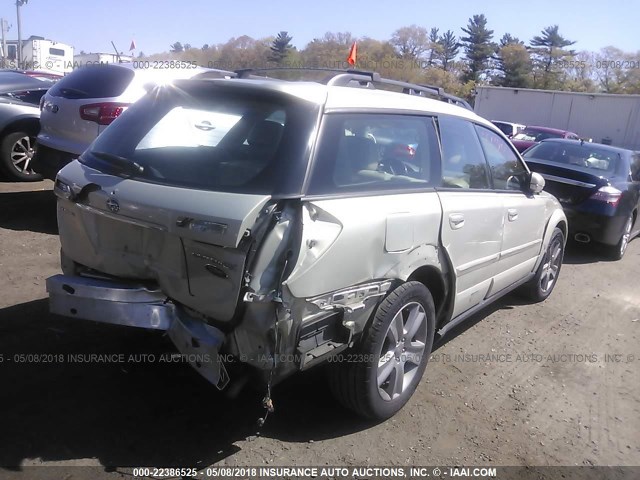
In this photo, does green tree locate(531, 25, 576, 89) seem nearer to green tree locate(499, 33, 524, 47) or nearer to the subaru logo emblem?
green tree locate(499, 33, 524, 47)

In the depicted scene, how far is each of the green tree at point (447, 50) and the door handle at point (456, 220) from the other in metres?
73.1

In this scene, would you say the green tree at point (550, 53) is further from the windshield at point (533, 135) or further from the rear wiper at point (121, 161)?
the rear wiper at point (121, 161)

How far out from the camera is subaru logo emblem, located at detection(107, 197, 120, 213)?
2.75m

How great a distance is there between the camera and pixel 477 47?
6931 centimetres

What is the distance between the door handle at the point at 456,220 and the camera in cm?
Answer: 339

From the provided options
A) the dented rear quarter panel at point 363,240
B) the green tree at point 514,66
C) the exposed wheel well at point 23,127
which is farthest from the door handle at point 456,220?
the green tree at point 514,66

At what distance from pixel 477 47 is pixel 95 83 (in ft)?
231

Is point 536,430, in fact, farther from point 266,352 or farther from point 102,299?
point 102,299

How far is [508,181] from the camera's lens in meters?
4.43

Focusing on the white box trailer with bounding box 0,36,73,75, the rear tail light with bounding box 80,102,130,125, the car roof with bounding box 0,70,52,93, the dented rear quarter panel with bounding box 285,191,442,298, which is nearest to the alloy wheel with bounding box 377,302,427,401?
the dented rear quarter panel with bounding box 285,191,442,298

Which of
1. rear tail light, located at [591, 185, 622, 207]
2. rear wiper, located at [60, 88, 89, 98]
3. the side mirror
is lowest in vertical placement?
rear tail light, located at [591, 185, 622, 207]

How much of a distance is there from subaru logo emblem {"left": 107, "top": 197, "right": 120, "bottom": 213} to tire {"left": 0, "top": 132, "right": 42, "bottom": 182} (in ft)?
18.0

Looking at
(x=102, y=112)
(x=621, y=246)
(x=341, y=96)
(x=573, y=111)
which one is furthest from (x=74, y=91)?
(x=573, y=111)

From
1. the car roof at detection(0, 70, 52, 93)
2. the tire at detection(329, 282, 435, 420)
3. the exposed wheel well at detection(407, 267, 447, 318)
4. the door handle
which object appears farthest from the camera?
the car roof at detection(0, 70, 52, 93)
